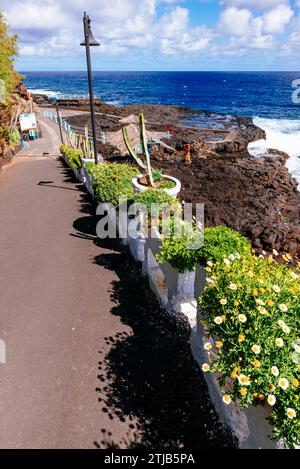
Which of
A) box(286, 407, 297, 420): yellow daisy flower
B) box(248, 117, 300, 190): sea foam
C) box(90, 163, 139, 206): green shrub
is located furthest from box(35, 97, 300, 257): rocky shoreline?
box(286, 407, 297, 420): yellow daisy flower

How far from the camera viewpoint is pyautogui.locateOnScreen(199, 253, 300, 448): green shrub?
285 cm

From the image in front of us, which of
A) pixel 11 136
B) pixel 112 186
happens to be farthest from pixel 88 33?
pixel 11 136

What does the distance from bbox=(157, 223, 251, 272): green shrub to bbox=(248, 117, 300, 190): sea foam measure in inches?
837

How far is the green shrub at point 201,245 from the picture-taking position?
15.8ft

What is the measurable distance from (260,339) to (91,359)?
324cm

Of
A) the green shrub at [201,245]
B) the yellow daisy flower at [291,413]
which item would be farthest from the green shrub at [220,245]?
the yellow daisy flower at [291,413]

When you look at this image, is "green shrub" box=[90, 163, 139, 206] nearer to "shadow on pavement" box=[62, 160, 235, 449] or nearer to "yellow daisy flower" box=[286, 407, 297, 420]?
"shadow on pavement" box=[62, 160, 235, 449]

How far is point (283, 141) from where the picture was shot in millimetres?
37219

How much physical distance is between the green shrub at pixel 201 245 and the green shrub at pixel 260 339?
0.91 metres

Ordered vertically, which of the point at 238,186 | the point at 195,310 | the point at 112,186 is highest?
the point at 112,186

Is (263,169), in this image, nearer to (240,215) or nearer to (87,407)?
(240,215)

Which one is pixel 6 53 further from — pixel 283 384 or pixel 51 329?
pixel 283 384

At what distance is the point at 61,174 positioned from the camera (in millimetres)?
17578
